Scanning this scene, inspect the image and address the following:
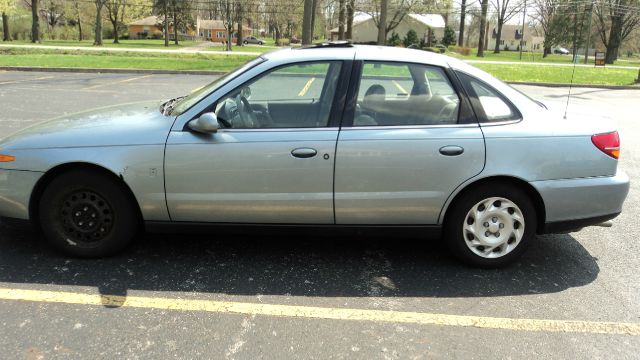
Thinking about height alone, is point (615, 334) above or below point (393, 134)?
below

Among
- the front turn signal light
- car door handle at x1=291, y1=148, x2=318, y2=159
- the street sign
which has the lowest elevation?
the front turn signal light

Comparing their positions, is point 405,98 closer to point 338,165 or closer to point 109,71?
point 338,165

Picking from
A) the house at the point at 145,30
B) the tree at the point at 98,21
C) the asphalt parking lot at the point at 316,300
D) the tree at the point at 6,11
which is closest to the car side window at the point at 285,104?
the asphalt parking lot at the point at 316,300

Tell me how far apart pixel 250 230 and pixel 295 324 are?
0.89 meters

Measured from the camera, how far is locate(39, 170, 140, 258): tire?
3.57 metres

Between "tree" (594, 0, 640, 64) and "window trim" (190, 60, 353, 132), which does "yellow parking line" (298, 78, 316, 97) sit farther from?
"tree" (594, 0, 640, 64)

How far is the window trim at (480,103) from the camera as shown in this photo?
3614mm

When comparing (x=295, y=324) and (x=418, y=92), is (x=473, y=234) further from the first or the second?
(x=295, y=324)

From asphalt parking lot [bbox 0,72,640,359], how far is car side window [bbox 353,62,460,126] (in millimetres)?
1058

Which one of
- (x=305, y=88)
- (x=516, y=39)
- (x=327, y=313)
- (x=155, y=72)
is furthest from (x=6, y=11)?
(x=516, y=39)

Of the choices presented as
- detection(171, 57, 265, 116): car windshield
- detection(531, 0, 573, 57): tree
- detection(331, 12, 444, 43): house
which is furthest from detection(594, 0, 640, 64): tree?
detection(171, 57, 265, 116): car windshield

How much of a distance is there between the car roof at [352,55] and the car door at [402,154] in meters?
0.09

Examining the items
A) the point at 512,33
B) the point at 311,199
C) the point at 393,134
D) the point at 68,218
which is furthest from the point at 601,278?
the point at 512,33

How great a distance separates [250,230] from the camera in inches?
144
